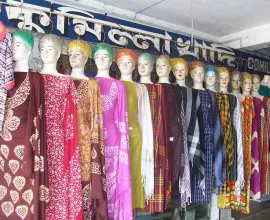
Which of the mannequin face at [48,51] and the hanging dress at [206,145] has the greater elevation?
the mannequin face at [48,51]

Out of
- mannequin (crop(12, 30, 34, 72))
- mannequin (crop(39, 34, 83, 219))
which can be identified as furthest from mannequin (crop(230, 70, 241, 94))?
mannequin (crop(12, 30, 34, 72))

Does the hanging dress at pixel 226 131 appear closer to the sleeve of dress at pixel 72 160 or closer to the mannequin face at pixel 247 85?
the mannequin face at pixel 247 85

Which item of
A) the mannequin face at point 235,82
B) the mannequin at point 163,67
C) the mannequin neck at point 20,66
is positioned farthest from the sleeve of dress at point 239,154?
the mannequin neck at point 20,66

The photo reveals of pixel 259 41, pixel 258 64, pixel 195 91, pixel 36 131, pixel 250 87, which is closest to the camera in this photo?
pixel 36 131

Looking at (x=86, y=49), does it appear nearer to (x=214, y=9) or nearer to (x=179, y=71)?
(x=179, y=71)

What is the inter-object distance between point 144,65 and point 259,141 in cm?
137

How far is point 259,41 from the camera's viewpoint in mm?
3229

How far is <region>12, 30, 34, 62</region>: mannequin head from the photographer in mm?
1631

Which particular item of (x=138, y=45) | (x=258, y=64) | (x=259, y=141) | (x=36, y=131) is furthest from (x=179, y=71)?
(x=258, y=64)

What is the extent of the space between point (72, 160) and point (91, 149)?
14cm

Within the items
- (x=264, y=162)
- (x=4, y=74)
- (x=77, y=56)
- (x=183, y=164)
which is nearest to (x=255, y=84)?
(x=264, y=162)

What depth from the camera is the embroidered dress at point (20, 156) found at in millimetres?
1538

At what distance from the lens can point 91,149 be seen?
1.77 meters

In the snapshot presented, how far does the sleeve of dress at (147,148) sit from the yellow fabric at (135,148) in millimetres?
33
